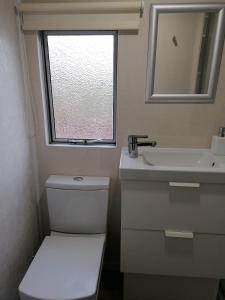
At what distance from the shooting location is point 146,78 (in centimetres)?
125

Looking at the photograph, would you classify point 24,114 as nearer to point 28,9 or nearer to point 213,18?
point 28,9

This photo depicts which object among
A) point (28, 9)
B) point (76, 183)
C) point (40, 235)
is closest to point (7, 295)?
point (40, 235)

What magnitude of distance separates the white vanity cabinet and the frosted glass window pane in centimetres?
55

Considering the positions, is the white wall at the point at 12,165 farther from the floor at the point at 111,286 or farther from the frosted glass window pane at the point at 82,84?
the floor at the point at 111,286

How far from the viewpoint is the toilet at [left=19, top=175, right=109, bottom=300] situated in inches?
38.9

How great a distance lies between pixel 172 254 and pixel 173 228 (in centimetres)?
16

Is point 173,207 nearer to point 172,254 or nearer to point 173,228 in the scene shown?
point 173,228

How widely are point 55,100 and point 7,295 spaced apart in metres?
1.16

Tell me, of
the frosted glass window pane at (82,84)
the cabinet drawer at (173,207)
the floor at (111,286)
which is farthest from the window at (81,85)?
the floor at (111,286)

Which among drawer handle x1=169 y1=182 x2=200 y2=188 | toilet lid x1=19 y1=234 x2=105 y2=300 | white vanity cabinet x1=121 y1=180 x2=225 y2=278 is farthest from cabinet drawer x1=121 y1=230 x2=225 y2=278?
drawer handle x1=169 y1=182 x2=200 y2=188

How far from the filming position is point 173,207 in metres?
1.08

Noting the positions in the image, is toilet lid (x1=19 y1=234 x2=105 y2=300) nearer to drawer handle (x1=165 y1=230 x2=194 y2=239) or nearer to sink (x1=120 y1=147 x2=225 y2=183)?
drawer handle (x1=165 y1=230 x2=194 y2=239)

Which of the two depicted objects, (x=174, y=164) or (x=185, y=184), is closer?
(x=185, y=184)

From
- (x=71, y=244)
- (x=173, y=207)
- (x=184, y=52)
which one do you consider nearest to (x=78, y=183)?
(x=71, y=244)
